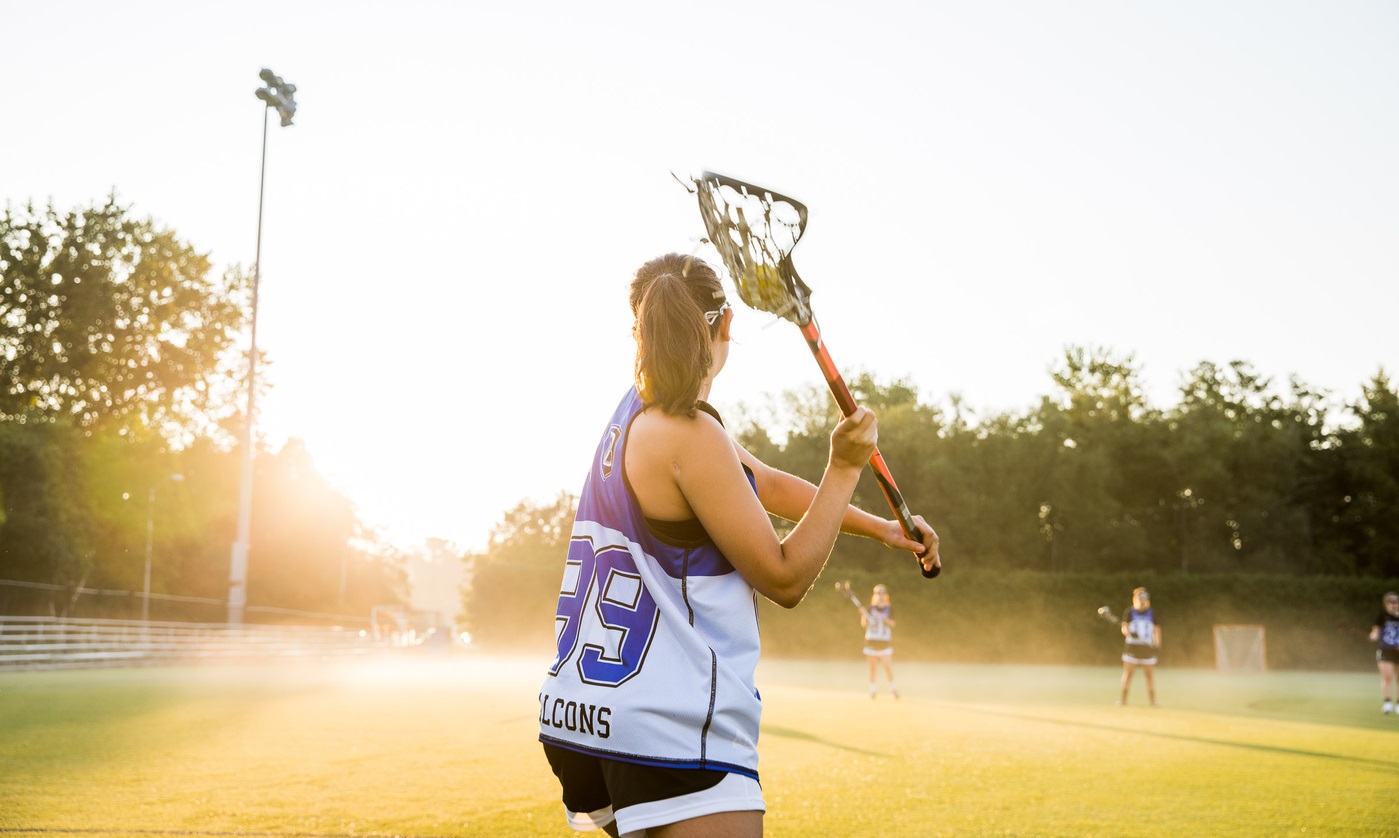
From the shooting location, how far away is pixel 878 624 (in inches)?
906

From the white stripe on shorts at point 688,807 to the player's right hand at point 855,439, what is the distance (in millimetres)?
772

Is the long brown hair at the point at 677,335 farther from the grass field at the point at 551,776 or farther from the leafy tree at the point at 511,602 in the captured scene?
the leafy tree at the point at 511,602

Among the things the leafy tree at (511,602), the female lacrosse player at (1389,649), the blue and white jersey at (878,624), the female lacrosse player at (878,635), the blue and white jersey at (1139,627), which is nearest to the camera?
the female lacrosse player at (1389,649)

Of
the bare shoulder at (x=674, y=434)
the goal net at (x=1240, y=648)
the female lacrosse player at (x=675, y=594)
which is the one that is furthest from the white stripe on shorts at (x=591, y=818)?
the goal net at (x=1240, y=648)

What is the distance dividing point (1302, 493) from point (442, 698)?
2492 inches

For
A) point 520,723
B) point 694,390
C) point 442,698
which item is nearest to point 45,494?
point 442,698

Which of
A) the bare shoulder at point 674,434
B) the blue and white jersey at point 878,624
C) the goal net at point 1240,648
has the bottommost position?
the goal net at point 1240,648

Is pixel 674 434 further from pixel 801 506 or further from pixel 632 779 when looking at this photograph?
pixel 801 506

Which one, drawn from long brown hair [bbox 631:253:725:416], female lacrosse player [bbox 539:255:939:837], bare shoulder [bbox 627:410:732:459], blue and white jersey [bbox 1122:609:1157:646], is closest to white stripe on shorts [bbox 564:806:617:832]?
female lacrosse player [bbox 539:255:939:837]

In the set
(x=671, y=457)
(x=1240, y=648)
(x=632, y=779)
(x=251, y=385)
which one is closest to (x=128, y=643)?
(x=251, y=385)

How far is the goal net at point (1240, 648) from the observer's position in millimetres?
42594

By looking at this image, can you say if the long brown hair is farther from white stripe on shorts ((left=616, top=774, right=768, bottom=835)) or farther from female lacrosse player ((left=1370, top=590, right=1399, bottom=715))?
female lacrosse player ((left=1370, top=590, right=1399, bottom=715))

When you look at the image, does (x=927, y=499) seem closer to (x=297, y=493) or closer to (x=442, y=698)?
(x=297, y=493)

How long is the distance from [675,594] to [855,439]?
556 millimetres
